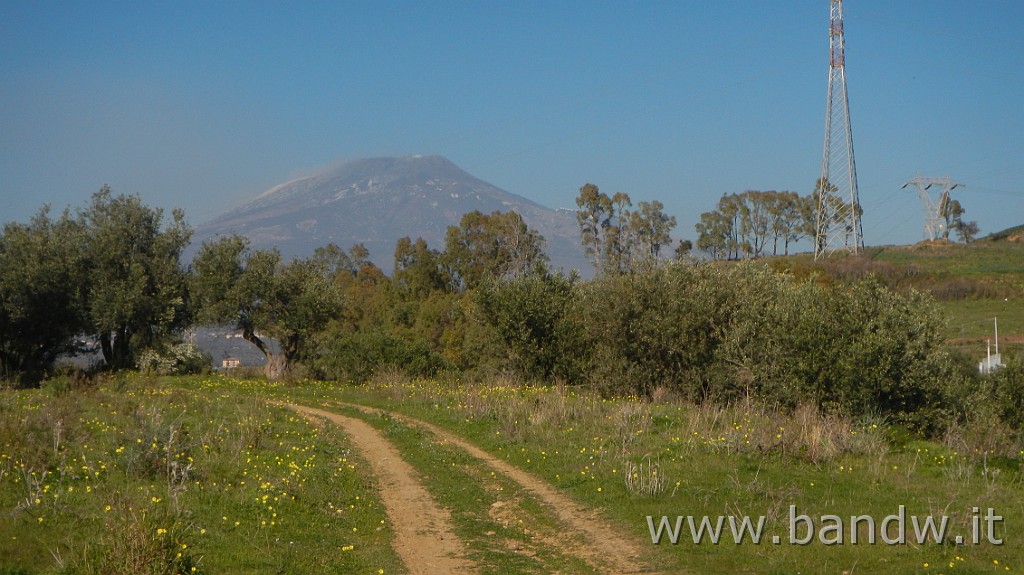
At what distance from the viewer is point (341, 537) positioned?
11.3 meters

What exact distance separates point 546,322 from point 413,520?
2081 centimetres

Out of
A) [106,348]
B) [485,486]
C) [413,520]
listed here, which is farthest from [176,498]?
[106,348]

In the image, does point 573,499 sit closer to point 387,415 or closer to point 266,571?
point 266,571

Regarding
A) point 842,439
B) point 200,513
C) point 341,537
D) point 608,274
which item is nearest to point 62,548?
point 200,513

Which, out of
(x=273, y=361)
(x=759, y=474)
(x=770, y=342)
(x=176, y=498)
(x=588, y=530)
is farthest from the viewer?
(x=273, y=361)

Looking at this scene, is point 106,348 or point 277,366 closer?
point 277,366

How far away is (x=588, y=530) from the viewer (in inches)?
456

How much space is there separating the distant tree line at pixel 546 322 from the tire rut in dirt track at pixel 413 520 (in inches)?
438

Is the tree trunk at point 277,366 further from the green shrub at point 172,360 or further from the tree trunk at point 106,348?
the tree trunk at point 106,348

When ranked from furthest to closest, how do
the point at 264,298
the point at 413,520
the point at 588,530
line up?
the point at 264,298 < the point at 413,520 < the point at 588,530

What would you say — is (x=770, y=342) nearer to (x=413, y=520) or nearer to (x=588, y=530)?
(x=588, y=530)

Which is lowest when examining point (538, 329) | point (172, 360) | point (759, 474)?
point (759, 474)

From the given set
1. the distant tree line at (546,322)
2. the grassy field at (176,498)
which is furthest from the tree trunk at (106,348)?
the grassy field at (176,498)

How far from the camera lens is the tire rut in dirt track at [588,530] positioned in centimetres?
1024
